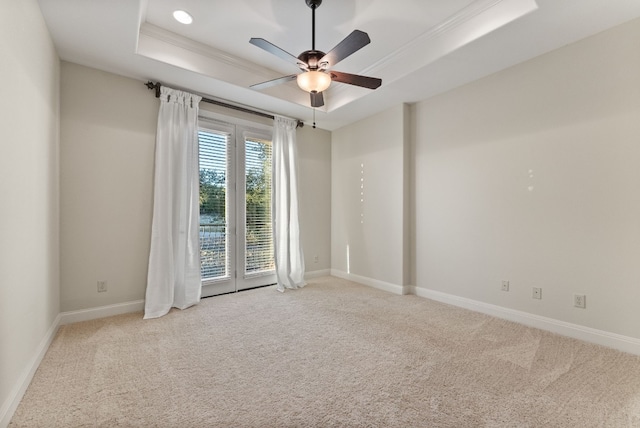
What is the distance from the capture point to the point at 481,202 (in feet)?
10.8

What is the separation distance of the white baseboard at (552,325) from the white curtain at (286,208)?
206 centimetres

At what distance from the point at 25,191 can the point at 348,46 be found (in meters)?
2.46

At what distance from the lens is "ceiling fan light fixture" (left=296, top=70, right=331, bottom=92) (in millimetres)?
2344

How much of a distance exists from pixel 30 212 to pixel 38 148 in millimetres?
535

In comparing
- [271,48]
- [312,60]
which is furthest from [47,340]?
[312,60]

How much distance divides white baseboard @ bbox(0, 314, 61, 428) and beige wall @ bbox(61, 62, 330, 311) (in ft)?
2.21

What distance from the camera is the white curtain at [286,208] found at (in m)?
4.32

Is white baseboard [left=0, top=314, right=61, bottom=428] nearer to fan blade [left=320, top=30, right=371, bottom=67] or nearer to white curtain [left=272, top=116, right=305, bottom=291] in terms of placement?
white curtain [left=272, top=116, right=305, bottom=291]

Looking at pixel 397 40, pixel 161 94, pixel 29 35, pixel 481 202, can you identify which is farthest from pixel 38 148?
pixel 481 202

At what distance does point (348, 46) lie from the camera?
2.12 meters

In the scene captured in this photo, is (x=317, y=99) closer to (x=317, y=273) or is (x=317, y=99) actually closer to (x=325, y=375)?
(x=325, y=375)

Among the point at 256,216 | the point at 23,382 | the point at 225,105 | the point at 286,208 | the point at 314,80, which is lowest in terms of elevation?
the point at 23,382

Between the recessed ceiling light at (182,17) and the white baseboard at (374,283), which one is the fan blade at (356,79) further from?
the white baseboard at (374,283)

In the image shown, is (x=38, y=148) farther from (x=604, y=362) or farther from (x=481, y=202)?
(x=604, y=362)
